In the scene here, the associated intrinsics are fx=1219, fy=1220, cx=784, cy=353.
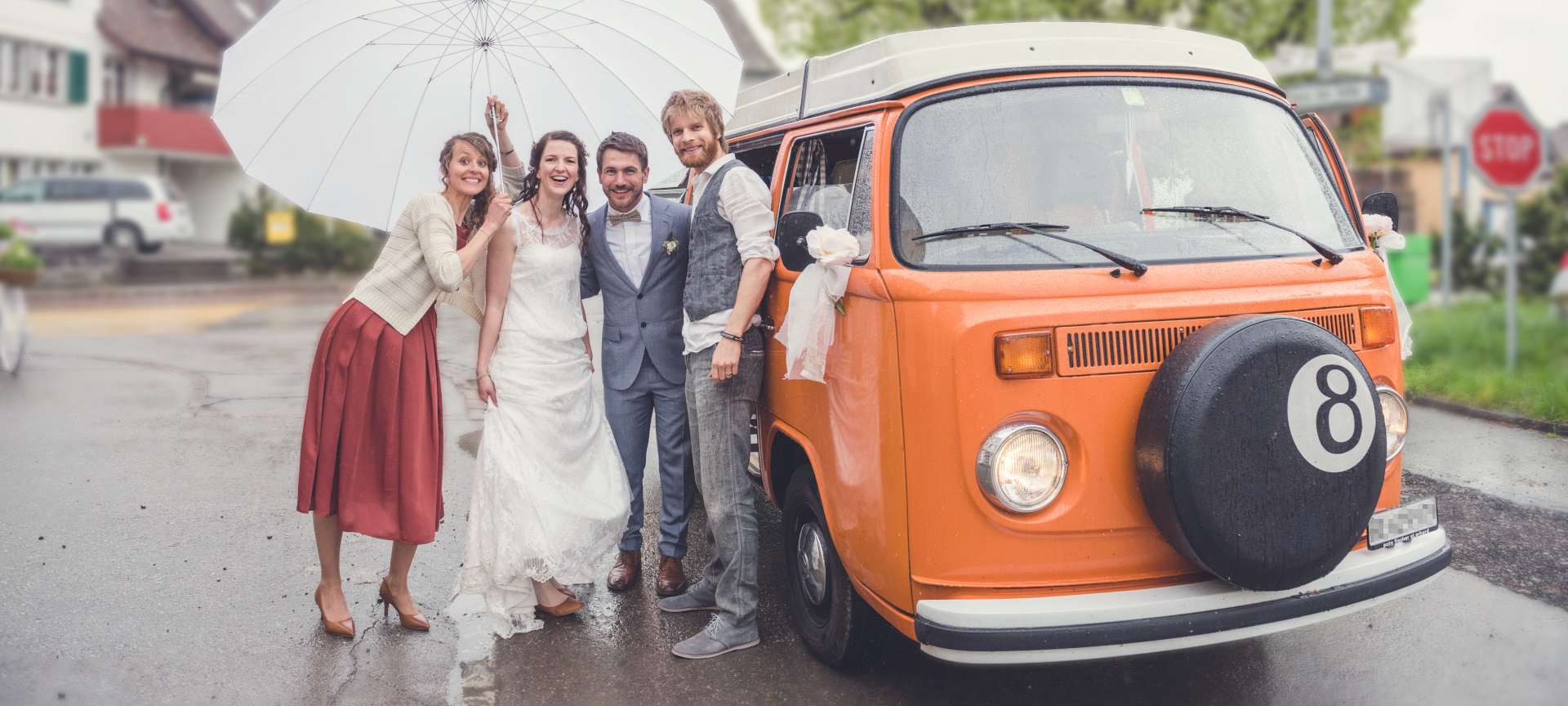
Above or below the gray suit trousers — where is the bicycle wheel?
above

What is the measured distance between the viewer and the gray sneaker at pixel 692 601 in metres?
4.97

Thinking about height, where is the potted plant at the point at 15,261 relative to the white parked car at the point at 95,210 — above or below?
below

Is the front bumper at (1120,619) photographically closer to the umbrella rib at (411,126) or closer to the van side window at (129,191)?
the umbrella rib at (411,126)

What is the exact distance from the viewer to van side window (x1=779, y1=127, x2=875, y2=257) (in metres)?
3.96

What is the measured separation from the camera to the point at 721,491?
4602 millimetres

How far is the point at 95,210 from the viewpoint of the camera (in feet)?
91.1

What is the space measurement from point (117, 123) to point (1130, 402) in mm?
38986

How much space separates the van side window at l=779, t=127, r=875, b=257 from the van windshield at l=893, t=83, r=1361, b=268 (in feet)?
0.53

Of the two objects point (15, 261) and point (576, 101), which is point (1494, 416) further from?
point (15, 261)

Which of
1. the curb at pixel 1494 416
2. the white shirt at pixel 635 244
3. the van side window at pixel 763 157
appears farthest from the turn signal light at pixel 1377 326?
the curb at pixel 1494 416

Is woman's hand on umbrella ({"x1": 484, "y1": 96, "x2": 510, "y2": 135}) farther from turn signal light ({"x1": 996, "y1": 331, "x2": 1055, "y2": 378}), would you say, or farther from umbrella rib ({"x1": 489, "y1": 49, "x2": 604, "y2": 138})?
turn signal light ({"x1": 996, "y1": 331, "x2": 1055, "y2": 378})

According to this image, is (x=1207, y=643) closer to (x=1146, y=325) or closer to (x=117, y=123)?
(x=1146, y=325)

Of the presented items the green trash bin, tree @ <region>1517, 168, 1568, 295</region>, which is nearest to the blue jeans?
the green trash bin

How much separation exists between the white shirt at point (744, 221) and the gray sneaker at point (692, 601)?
1.10 m
